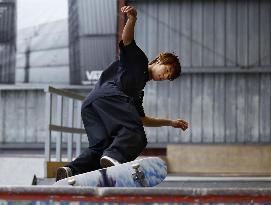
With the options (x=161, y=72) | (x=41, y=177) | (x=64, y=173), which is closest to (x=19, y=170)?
(x=41, y=177)

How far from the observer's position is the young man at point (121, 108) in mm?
3584

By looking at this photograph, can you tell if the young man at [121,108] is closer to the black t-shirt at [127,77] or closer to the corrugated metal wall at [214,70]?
the black t-shirt at [127,77]

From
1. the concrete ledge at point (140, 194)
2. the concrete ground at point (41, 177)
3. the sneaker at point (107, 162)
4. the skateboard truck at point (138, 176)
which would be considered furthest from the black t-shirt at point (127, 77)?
the concrete ground at point (41, 177)

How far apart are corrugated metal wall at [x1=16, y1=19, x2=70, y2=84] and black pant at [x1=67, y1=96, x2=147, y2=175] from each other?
10.2 meters

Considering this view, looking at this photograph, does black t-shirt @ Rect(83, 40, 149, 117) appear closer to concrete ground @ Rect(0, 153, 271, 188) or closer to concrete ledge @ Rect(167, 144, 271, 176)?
concrete ground @ Rect(0, 153, 271, 188)

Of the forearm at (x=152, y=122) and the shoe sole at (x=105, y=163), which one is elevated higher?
the forearm at (x=152, y=122)

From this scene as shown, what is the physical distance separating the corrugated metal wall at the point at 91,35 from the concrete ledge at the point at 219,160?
3210 mm

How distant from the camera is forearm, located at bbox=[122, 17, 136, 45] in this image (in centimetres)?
342

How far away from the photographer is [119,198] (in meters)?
1.67

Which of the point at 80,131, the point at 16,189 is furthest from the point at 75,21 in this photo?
the point at 16,189

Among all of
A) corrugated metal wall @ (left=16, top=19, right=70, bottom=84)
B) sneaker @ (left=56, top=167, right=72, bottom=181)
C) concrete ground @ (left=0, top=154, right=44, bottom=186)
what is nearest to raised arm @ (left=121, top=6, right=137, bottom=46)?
sneaker @ (left=56, top=167, right=72, bottom=181)

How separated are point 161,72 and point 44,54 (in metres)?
10.9

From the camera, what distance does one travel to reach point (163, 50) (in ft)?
45.8

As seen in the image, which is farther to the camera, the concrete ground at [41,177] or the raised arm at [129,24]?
the concrete ground at [41,177]
